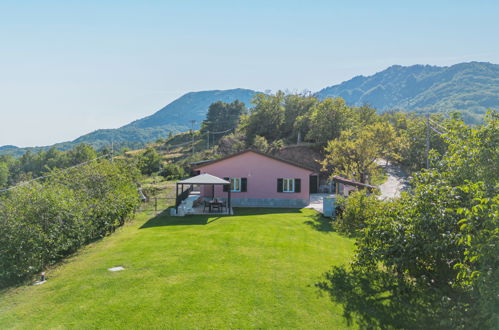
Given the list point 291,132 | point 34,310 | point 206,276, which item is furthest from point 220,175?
point 291,132

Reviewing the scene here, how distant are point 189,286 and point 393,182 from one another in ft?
122

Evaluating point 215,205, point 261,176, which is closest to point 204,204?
point 215,205

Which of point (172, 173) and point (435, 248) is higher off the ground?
point (172, 173)

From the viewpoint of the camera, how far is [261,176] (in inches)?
996

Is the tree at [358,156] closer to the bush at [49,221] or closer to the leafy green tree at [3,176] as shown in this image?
the bush at [49,221]

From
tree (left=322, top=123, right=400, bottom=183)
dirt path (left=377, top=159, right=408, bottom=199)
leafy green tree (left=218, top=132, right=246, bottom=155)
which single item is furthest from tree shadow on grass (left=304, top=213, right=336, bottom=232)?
leafy green tree (left=218, top=132, right=246, bottom=155)

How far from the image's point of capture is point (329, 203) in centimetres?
2006

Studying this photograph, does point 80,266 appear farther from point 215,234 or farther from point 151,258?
point 215,234

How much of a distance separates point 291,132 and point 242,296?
1745 inches

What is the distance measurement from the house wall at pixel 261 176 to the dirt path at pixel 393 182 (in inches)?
436

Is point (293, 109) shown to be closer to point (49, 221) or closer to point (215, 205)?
point (215, 205)

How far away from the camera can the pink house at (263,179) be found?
25109 mm

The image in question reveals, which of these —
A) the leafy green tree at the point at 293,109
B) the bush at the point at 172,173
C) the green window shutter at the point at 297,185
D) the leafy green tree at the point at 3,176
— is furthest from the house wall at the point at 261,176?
the leafy green tree at the point at 3,176

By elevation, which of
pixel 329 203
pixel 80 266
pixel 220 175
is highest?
pixel 220 175
